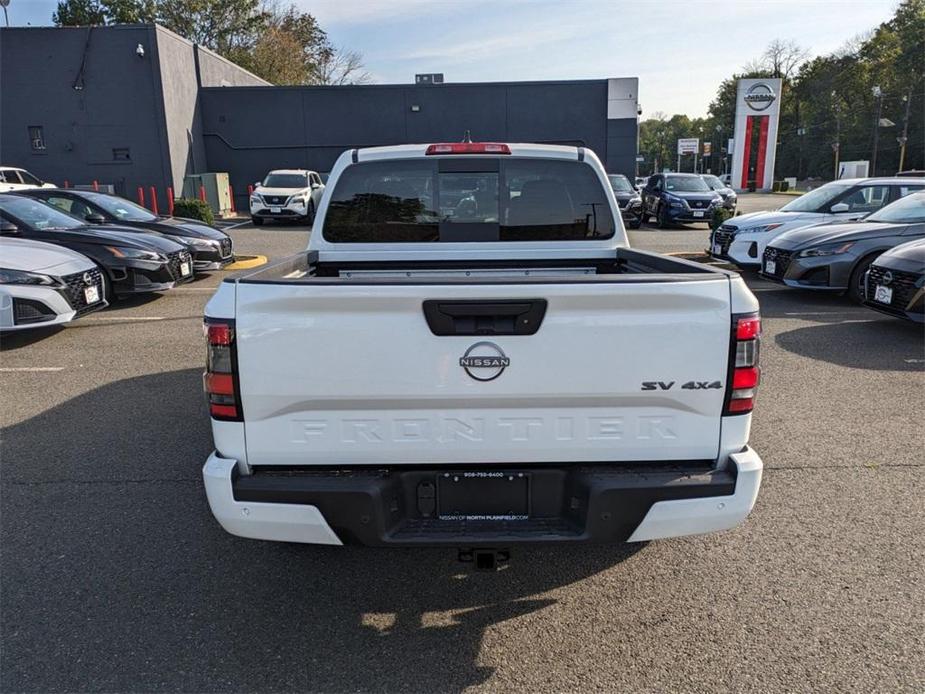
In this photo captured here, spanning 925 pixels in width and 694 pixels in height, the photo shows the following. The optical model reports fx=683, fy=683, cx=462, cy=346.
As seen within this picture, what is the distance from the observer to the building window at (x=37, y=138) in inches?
960

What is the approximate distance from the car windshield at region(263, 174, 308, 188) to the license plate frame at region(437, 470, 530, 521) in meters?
20.9

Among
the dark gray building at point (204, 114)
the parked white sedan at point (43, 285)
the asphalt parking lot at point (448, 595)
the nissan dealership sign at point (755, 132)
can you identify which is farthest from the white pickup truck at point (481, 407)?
the nissan dealership sign at point (755, 132)

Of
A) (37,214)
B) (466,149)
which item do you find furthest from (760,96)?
(466,149)

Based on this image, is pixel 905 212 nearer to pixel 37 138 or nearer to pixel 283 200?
Answer: pixel 283 200

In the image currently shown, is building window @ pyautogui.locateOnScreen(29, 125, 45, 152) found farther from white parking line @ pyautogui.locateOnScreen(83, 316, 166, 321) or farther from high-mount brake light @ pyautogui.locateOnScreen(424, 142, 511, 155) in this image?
high-mount brake light @ pyautogui.locateOnScreen(424, 142, 511, 155)

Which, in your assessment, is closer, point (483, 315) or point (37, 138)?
point (483, 315)

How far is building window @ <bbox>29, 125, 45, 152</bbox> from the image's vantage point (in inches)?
960

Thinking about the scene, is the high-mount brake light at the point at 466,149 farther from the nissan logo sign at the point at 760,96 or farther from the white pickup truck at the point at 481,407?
the nissan logo sign at the point at 760,96

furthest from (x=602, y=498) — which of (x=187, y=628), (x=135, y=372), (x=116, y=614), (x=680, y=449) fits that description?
(x=135, y=372)

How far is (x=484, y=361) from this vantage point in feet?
8.11

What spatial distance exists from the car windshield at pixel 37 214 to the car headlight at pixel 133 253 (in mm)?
885

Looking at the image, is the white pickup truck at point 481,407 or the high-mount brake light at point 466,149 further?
the high-mount brake light at point 466,149

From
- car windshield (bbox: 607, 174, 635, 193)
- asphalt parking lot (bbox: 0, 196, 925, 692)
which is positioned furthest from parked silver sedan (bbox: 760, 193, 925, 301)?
car windshield (bbox: 607, 174, 635, 193)

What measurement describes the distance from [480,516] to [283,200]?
20.2 meters
